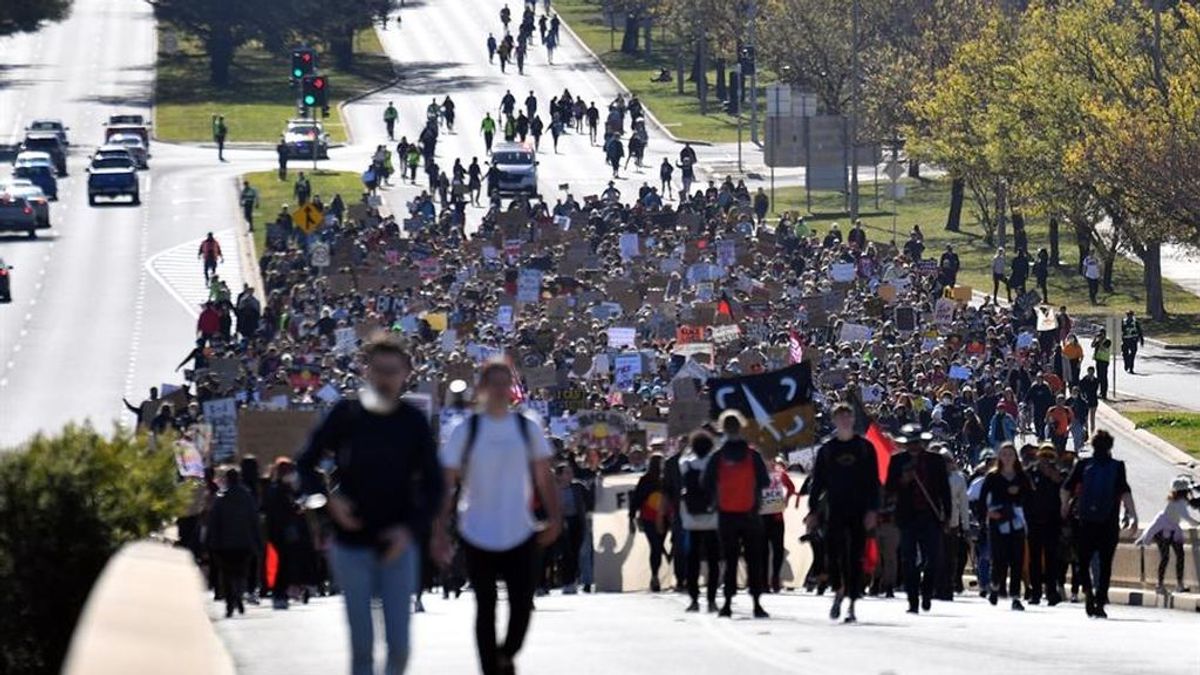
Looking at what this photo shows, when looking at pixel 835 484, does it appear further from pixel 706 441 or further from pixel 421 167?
pixel 421 167

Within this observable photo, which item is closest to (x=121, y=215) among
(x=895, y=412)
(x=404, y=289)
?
(x=404, y=289)

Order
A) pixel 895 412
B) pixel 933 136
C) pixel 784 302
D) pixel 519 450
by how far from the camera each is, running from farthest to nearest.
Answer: pixel 933 136, pixel 784 302, pixel 895 412, pixel 519 450

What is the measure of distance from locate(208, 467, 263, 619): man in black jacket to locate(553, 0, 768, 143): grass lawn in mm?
74120

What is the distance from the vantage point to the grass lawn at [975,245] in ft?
206

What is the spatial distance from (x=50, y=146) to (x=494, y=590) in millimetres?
77462

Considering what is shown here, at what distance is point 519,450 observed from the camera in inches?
521

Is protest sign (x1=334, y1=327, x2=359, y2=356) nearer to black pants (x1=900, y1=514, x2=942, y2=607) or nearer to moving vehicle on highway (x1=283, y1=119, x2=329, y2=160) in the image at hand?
black pants (x1=900, y1=514, x2=942, y2=607)

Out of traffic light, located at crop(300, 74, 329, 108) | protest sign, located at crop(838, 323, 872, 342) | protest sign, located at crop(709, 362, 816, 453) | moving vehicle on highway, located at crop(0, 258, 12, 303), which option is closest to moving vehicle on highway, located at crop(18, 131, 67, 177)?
moving vehicle on highway, located at crop(0, 258, 12, 303)

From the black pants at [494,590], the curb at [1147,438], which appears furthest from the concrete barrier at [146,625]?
the curb at [1147,438]

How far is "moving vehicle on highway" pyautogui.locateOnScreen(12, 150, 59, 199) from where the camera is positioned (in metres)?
81.8

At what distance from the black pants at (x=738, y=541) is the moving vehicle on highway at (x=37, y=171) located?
63277 millimetres

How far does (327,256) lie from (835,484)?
106 ft

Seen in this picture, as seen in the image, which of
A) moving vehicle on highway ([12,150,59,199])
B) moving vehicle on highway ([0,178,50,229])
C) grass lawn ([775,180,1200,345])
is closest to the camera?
grass lawn ([775,180,1200,345])

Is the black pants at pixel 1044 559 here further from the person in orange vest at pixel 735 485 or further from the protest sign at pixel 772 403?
the protest sign at pixel 772 403
